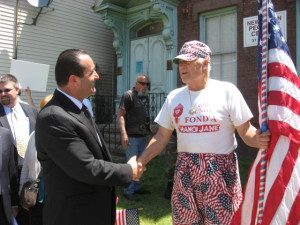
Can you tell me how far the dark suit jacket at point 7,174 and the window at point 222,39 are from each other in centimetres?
647

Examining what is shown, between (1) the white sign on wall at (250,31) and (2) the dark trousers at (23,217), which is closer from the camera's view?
(2) the dark trousers at (23,217)

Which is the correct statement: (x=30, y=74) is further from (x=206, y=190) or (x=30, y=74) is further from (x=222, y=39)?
(x=222, y=39)

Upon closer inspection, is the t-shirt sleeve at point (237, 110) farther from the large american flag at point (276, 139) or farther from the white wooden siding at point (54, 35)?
the white wooden siding at point (54, 35)

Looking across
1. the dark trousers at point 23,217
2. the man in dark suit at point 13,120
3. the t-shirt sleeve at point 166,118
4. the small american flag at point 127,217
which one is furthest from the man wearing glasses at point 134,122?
the t-shirt sleeve at point 166,118

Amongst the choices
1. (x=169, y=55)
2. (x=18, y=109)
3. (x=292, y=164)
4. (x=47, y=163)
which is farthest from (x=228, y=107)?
(x=169, y=55)

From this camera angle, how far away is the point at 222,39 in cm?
877

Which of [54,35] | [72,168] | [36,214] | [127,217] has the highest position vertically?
[54,35]

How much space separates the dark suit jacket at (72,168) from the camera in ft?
6.46

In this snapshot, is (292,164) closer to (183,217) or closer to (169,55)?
(183,217)

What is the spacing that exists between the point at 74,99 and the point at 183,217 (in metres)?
1.26

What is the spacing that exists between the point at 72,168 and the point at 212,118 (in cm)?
116

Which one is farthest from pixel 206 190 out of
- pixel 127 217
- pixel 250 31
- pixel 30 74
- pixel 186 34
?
pixel 186 34

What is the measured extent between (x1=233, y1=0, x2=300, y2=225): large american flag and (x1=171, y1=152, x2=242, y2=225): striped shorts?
0.15 m

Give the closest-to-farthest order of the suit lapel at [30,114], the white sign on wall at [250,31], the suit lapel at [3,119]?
the suit lapel at [3,119] < the suit lapel at [30,114] < the white sign on wall at [250,31]
